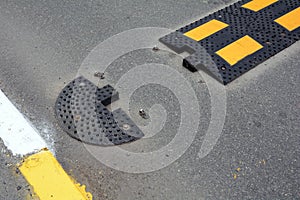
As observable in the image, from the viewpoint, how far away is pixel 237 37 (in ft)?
9.72

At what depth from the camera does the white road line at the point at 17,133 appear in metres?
2.14

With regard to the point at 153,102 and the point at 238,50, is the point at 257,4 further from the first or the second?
the point at 153,102

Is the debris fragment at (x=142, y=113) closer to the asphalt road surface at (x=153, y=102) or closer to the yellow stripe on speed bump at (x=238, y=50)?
the asphalt road surface at (x=153, y=102)

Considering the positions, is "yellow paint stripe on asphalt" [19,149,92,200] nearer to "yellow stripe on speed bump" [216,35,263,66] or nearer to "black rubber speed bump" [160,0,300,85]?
"black rubber speed bump" [160,0,300,85]

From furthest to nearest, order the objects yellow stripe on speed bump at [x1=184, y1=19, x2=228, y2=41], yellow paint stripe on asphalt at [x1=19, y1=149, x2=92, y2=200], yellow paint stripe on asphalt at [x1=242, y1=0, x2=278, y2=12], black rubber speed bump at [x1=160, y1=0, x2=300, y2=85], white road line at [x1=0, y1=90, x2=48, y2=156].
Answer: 1. yellow paint stripe on asphalt at [x1=242, y1=0, x2=278, y2=12]
2. yellow stripe on speed bump at [x1=184, y1=19, x2=228, y2=41]
3. black rubber speed bump at [x1=160, y1=0, x2=300, y2=85]
4. white road line at [x1=0, y1=90, x2=48, y2=156]
5. yellow paint stripe on asphalt at [x1=19, y1=149, x2=92, y2=200]

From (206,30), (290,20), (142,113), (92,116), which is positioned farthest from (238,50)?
(92,116)

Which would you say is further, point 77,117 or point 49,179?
point 77,117

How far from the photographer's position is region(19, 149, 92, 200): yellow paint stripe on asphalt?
192cm

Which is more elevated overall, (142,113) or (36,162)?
(36,162)

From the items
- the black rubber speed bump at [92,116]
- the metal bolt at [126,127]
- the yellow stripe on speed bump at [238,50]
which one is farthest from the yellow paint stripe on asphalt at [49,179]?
the yellow stripe on speed bump at [238,50]

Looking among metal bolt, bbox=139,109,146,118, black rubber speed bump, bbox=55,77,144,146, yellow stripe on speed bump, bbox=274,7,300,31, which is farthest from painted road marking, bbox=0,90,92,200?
yellow stripe on speed bump, bbox=274,7,300,31

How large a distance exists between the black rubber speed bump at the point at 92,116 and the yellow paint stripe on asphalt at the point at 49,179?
24cm

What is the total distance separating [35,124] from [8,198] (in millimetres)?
510

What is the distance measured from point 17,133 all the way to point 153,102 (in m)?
0.85
